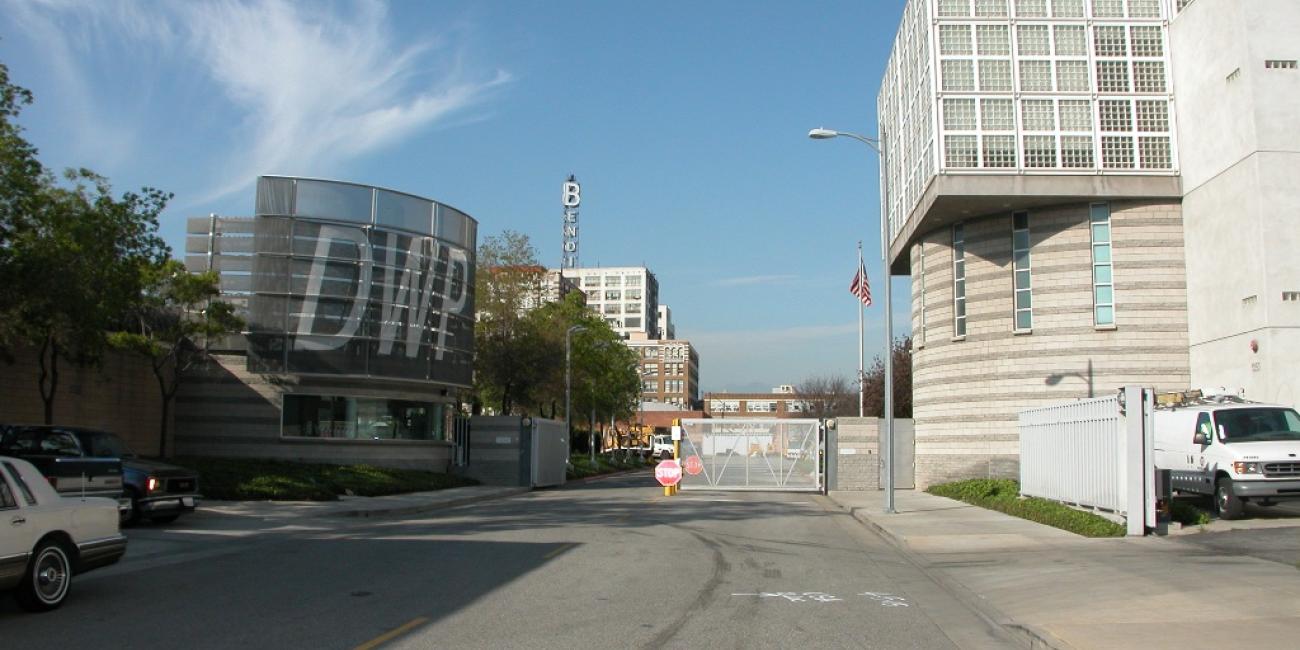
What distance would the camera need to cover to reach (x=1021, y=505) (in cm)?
2286

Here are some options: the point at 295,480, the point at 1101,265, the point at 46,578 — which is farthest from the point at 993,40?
the point at 46,578

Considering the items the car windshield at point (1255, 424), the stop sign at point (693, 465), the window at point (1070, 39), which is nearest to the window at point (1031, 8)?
the window at point (1070, 39)

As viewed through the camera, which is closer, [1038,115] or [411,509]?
[411,509]

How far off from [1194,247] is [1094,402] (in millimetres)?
12378

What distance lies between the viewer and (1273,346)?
2469 centimetres

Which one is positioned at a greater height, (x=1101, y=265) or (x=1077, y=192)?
(x=1077, y=192)

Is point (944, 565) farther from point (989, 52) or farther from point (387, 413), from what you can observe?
point (387, 413)

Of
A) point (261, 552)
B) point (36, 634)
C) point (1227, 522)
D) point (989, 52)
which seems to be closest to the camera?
point (36, 634)

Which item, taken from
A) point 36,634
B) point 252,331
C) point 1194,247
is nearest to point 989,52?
point 1194,247

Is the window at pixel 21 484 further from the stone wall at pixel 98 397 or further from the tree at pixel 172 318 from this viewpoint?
the tree at pixel 172 318

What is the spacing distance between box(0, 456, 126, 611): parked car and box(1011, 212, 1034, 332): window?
26.4 meters

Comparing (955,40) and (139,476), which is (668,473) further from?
(139,476)

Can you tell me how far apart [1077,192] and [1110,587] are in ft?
66.8

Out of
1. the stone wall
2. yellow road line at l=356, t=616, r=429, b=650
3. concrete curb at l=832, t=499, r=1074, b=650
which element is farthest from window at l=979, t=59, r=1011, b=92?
yellow road line at l=356, t=616, r=429, b=650
